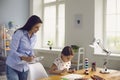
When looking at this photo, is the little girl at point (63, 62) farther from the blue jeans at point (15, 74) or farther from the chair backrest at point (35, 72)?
the blue jeans at point (15, 74)

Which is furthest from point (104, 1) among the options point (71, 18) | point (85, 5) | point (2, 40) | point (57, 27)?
point (2, 40)

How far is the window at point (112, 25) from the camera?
505cm

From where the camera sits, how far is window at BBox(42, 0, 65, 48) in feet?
21.3

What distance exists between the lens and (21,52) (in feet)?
8.75

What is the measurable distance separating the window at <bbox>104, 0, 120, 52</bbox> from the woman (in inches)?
113

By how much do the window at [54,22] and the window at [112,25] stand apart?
1.61 m

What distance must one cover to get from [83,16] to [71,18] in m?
0.42

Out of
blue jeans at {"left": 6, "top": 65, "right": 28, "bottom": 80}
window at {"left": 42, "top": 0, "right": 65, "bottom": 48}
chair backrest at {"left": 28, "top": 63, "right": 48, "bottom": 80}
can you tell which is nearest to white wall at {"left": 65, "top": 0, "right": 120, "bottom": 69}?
window at {"left": 42, "top": 0, "right": 65, "bottom": 48}

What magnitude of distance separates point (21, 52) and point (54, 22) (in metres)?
4.17

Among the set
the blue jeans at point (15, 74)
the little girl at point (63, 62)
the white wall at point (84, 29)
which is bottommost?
the blue jeans at point (15, 74)

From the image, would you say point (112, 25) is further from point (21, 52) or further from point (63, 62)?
point (21, 52)

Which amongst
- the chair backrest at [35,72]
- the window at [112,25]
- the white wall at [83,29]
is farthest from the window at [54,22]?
the chair backrest at [35,72]

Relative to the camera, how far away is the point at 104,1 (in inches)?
205

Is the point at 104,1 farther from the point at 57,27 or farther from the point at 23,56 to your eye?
the point at 23,56
